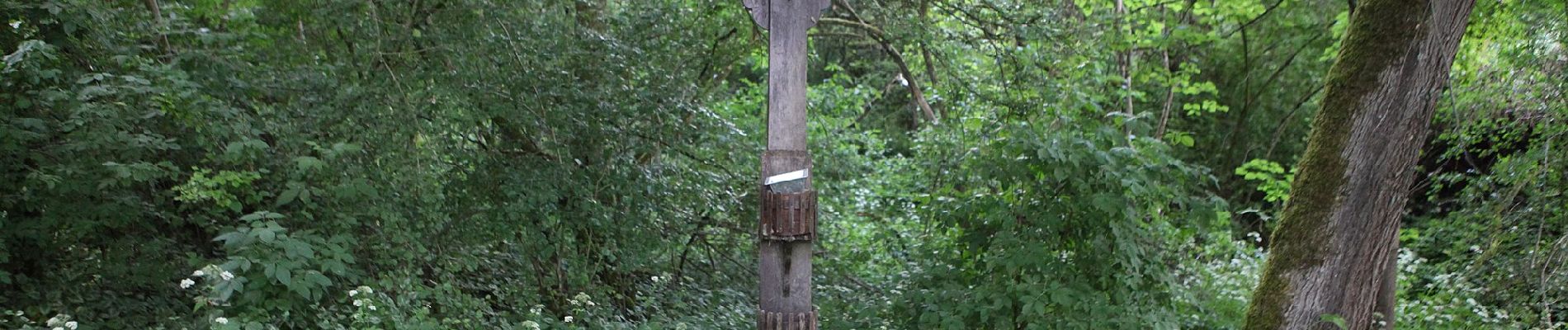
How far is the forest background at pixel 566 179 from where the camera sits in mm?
4203

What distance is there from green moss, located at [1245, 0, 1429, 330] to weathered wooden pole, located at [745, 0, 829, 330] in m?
2.77

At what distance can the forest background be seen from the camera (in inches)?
165

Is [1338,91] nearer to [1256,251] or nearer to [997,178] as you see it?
[997,178]

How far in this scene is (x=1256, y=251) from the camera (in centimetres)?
788

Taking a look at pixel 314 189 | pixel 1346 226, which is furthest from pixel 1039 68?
pixel 314 189

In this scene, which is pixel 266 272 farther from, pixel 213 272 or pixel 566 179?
pixel 566 179

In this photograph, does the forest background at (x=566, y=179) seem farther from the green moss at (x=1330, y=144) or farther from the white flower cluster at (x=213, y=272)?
the green moss at (x=1330, y=144)

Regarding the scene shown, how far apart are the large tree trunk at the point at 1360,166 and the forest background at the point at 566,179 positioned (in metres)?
0.42

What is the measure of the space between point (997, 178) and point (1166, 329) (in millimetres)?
1015

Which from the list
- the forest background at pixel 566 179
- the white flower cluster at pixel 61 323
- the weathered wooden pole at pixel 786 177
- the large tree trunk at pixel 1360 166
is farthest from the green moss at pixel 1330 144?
the white flower cluster at pixel 61 323

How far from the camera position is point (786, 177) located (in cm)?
377

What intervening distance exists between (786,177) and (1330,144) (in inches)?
118

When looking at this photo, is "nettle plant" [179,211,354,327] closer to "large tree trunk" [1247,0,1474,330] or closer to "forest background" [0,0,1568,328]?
"forest background" [0,0,1568,328]

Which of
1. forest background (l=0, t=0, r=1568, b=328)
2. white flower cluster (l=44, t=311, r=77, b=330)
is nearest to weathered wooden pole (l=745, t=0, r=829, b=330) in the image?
forest background (l=0, t=0, r=1568, b=328)
